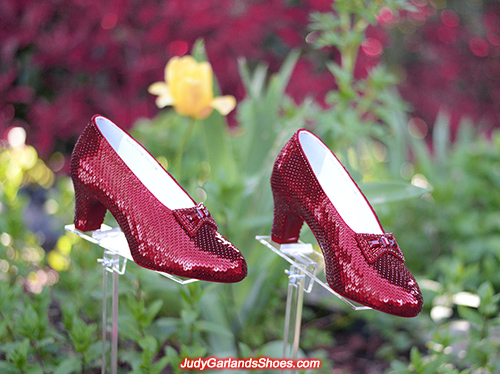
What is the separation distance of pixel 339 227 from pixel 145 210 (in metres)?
0.36

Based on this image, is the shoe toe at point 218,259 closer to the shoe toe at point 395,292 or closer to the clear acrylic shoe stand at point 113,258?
the clear acrylic shoe stand at point 113,258

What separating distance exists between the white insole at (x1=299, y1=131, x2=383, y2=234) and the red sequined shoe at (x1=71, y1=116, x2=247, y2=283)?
25cm

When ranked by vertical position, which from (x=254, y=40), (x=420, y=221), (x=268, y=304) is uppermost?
(x=254, y=40)

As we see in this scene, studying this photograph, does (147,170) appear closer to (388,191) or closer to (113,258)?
(113,258)

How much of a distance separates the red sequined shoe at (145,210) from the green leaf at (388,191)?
1.71 ft

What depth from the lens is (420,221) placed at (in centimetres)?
192

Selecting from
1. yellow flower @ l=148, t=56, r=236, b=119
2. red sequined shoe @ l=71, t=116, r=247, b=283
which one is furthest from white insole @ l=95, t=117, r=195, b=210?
yellow flower @ l=148, t=56, r=236, b=119

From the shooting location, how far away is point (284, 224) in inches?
38.1

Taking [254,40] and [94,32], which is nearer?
[94,32]

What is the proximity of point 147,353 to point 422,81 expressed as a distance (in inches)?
142

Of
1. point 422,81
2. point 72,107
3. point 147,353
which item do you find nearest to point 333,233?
point 147,353

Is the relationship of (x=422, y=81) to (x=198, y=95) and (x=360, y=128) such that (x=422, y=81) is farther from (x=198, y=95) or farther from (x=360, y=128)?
(x=198, y=95)

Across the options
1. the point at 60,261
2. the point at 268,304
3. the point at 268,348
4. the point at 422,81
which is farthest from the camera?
the point at 422,81

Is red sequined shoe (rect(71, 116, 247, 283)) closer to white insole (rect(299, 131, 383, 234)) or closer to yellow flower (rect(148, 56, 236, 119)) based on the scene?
white insole (rect(299, 131, 383, 234))
